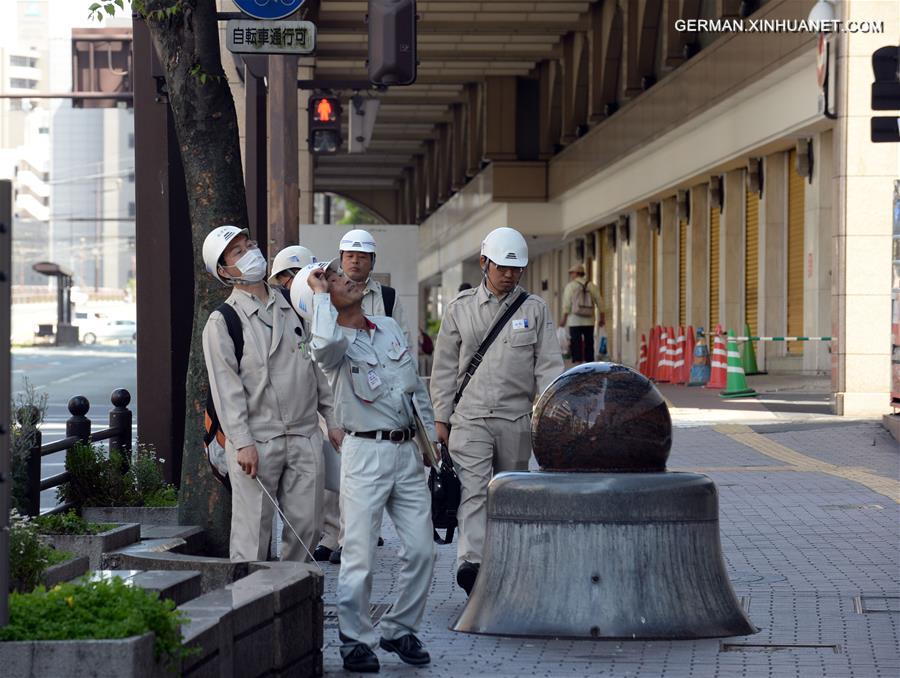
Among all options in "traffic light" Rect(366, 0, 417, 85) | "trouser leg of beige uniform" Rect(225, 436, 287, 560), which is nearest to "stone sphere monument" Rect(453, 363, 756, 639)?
"trouser leg of beige uniform" Rect(225, 436, 287, 560)

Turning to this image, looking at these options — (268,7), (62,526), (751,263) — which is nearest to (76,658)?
(62,526)

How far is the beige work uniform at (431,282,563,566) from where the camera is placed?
27.8ft

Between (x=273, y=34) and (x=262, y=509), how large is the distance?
3.73 m

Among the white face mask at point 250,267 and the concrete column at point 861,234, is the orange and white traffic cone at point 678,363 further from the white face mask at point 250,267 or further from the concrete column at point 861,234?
the white face mask at point 250,267

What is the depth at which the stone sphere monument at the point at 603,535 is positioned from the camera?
7.39 meters

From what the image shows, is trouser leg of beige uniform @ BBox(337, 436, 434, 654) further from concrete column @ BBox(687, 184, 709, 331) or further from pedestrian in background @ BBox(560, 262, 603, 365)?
concrete column @ BBox(687, 184, 709, 331)

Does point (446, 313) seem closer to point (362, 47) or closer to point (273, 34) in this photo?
point (273, 34)

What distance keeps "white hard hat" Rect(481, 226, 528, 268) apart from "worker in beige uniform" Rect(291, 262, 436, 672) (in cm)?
161

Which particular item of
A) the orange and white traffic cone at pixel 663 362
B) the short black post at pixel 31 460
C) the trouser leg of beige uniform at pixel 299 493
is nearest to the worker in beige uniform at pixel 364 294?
the trouser leg of beige uniform at pixel 299 493

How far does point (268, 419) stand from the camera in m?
7.54

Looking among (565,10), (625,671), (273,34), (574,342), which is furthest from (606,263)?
(625,671)

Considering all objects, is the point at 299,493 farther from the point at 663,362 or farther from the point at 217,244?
A: the point at 663,362

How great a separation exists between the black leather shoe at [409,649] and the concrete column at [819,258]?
20224 mm

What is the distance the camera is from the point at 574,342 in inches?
1152
